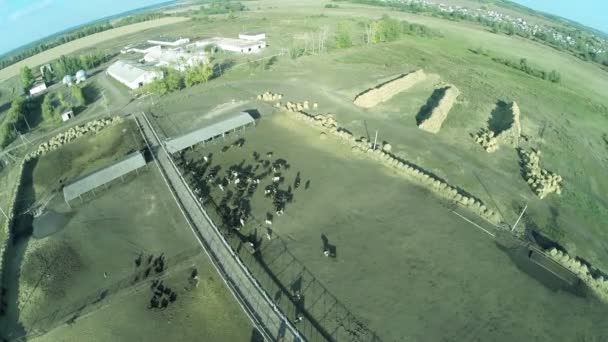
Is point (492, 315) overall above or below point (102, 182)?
below

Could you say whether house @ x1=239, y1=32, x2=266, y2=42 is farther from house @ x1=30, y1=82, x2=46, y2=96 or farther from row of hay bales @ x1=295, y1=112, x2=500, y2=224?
row of hay bales @ x1=295, y1=112, x2=500, y2=224

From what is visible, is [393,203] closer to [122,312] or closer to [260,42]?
[122,312]

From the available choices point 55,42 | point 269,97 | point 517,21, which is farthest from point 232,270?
point 517,21

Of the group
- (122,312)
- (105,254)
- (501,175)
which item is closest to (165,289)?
(122,312)

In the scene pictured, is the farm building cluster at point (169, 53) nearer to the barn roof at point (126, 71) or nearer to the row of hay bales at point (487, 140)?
the barn roof at point (126, 71)

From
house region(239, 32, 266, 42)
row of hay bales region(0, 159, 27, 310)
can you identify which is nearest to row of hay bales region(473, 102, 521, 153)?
row of hay bales region(0, 159, 27, 310)

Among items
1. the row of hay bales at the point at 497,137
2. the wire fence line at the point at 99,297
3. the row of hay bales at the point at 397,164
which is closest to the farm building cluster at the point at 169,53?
the row of hay bales at the point at 397,164
